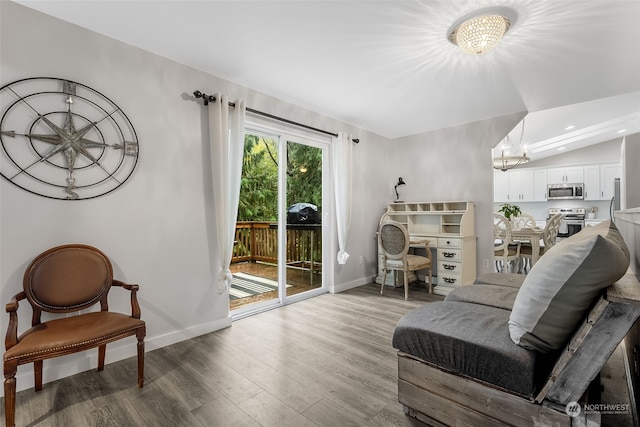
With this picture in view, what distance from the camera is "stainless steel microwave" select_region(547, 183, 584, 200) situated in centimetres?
699

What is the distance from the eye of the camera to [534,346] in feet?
3.86

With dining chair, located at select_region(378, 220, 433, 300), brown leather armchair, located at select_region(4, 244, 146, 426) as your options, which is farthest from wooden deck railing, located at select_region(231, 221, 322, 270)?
brown leather armchair, located at select_region(4, 244, 146, 426)

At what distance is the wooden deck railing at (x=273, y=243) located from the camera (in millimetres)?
3965

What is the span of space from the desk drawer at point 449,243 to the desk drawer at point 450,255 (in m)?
0.06

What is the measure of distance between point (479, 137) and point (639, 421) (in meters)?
3.61

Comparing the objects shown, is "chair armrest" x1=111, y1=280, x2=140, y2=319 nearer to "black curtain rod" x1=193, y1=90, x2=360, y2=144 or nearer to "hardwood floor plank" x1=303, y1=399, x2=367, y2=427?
"hardwood floor plank" x1=303, y1=399, x2=367, y2=427

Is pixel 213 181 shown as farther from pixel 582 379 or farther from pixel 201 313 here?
pixel 582 379

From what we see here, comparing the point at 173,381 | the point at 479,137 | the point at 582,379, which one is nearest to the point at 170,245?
the point at 173,381

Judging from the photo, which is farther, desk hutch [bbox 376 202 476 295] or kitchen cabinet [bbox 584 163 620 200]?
kitchen cabinet [bbox 584 163 620 200]

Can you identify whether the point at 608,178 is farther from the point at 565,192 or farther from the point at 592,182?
the point at 565,192

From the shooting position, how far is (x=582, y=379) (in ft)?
3.46

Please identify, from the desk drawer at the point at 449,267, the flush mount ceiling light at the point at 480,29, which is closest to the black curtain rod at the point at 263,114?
the flush mount ceiling light at the point at 480,29

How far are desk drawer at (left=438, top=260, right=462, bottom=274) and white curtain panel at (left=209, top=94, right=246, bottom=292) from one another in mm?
2894

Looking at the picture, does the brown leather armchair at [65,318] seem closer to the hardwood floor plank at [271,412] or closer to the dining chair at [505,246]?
the hardwood floor plank at [271,412]
